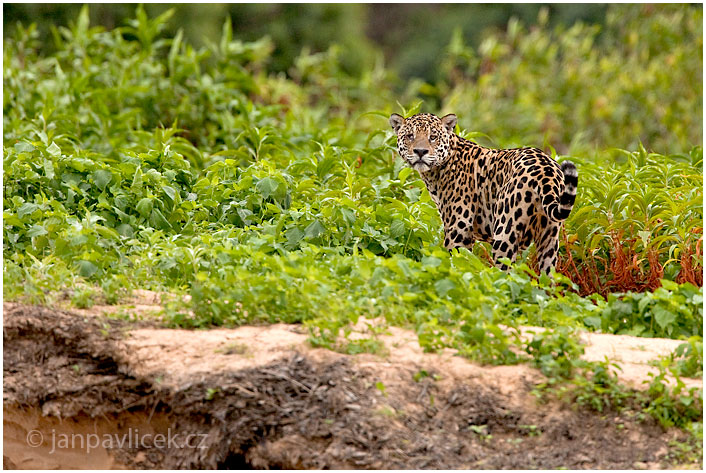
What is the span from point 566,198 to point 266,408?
245 cm

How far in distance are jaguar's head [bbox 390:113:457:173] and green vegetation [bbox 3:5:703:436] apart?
16.9 inches

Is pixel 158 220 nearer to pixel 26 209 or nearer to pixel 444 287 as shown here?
pixel 26 209

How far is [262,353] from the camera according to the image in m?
5.36

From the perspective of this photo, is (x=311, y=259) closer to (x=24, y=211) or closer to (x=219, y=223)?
(x=219, y=223)

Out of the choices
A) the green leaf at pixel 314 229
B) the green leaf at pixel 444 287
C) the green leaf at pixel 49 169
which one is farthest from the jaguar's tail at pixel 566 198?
the green leaf at pixel 49 169

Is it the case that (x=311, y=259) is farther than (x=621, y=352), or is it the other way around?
(x=311, y=259)

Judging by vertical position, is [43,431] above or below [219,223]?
below

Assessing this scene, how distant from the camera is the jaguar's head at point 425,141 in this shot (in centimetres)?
709

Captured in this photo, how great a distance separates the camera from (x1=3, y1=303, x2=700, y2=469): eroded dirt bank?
198 inches

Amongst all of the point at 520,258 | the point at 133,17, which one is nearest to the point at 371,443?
the point at 520,258

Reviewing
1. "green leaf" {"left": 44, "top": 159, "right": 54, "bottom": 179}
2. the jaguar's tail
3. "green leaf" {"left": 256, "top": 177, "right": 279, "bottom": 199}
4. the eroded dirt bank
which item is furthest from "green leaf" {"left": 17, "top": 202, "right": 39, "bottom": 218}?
the jaguar's tail

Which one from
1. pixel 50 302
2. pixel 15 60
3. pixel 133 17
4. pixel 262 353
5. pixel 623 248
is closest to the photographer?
pixel 262 353

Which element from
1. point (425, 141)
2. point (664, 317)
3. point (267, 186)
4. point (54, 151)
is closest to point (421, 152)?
point (425, 141)

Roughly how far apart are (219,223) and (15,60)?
21.2 feet
